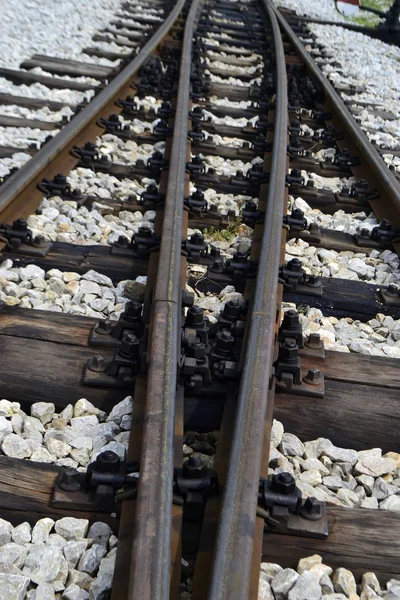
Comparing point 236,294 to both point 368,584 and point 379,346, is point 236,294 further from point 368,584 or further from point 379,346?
point 368,584

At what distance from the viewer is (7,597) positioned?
1895 millimetres

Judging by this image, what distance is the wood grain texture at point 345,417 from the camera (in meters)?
2.67

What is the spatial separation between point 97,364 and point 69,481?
2.01ft

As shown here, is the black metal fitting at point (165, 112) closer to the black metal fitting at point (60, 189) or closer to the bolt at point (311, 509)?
the black metal fitting at point (60, 189)

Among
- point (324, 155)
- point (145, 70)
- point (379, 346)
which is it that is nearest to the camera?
point (379, 346)

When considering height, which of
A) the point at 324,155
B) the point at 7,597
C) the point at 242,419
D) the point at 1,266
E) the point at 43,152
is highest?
the point at 324,155

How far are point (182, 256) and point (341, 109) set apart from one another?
3.57 m

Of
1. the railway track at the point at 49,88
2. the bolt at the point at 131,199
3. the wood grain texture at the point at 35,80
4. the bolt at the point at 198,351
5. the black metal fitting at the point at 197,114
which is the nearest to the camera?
the bolt at the point at 198,351

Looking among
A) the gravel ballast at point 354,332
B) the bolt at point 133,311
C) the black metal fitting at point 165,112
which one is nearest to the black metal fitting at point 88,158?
the black metal fitting at point 165,112

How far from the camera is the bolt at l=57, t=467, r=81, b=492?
7.27 ft

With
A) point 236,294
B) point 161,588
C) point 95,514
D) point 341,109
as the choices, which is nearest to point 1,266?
point 236,294

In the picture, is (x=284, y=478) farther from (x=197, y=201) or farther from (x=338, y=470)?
(x=197, y=201)

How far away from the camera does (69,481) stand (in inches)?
87.5

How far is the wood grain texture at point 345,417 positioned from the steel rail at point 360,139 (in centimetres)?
192
